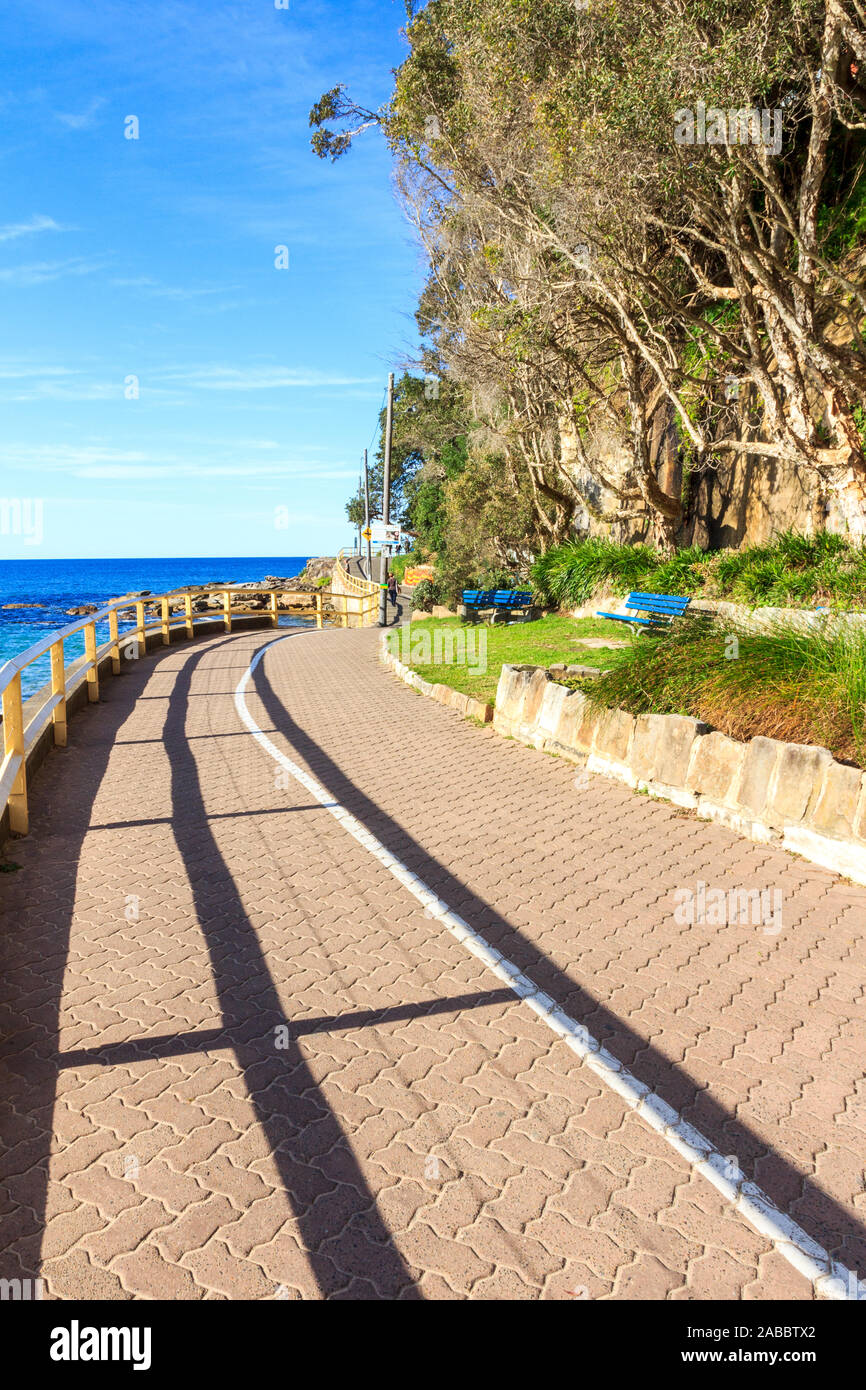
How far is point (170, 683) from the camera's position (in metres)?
15.3

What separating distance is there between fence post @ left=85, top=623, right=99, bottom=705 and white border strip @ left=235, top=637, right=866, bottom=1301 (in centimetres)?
786

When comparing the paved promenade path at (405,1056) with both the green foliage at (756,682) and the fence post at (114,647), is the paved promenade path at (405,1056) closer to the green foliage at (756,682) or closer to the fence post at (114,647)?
the green foliage at (756,682)

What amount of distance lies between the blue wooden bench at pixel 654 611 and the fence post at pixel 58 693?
850cm

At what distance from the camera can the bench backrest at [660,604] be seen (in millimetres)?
14008

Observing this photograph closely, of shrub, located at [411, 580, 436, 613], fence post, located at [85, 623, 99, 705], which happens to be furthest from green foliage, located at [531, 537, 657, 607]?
fence post, located at [85, 623, 99, 705]

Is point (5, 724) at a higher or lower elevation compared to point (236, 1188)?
higher

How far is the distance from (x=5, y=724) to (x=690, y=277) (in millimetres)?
17902

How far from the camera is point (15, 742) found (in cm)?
671

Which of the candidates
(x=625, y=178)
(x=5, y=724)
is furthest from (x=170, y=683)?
(x=625, y=178)

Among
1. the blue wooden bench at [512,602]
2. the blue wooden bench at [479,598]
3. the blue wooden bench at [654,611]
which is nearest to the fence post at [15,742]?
the blue wooden bench at [654,611]

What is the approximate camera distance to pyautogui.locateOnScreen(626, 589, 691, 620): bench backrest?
46.0 ft

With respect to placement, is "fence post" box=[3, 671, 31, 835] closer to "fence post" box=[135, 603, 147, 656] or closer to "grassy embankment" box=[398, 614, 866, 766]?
"grassy embankment" box=[398, 614, 866, 766]

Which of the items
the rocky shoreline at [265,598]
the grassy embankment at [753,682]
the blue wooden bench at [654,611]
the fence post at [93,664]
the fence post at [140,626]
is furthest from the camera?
the rocky shoreline at [265,598]

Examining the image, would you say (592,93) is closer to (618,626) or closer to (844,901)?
(618,626)
